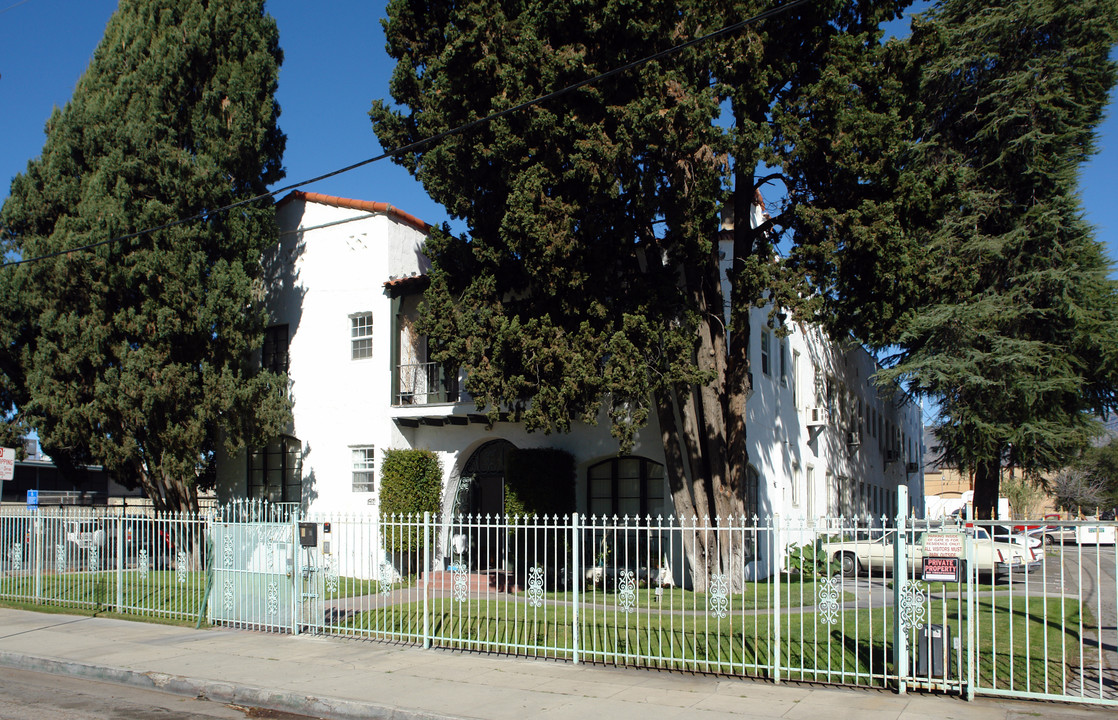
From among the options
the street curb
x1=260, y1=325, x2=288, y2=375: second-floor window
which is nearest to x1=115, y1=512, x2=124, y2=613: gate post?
the street curb

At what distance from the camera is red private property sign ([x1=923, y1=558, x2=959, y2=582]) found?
337 inches

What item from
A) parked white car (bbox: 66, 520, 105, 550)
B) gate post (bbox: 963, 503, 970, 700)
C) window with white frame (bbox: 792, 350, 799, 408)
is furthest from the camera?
window with white frame (bbox: 792, 350, 799, 408)

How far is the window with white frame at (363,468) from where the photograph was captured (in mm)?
20297

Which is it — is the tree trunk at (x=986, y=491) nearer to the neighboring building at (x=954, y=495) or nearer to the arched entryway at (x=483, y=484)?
the neighboring building at (x=954, y=495)

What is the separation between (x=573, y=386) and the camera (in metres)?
14.4

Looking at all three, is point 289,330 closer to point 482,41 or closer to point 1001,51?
point 482,41

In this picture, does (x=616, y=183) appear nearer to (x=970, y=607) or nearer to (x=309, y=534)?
(x=309, y=534)

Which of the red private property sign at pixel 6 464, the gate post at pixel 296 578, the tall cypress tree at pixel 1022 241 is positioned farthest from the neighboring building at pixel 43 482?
the tall cypress tree at pixel 1022 241

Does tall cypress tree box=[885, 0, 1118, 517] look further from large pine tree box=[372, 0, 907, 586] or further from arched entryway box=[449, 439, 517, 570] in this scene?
arched entryway box=[449, 439, 517, 570]

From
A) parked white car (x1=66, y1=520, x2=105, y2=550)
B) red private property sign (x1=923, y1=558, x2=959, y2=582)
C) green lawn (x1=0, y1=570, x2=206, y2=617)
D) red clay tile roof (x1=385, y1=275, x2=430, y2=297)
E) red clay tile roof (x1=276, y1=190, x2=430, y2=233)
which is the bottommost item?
green lawn (x1=0, y1=570, x2=206, y2=617)

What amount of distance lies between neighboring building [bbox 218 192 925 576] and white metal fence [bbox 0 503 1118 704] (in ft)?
3.90

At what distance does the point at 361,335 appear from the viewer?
2078 centimetres

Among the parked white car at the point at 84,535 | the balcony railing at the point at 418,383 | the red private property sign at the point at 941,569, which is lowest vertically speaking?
the parked white car at the point at 84,535

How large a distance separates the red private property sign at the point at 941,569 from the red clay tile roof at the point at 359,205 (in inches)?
584
